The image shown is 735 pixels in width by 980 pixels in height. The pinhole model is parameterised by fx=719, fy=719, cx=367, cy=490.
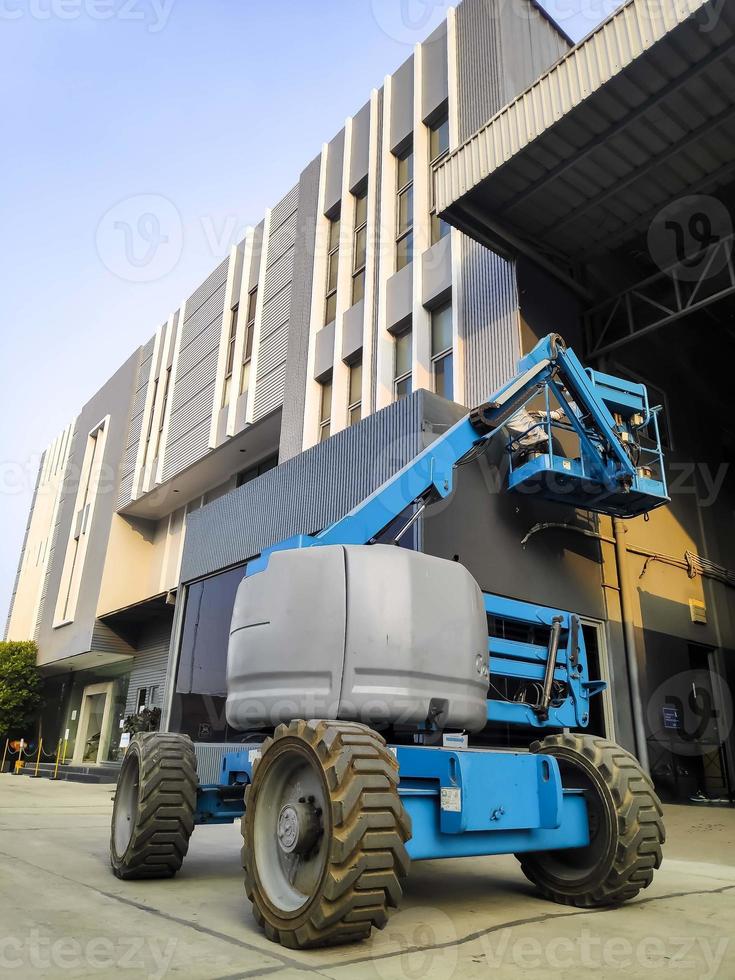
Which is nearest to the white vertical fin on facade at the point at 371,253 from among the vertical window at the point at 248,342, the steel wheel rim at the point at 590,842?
the vertical window at the point at 248,342

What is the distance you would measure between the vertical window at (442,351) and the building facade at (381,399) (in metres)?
0.06

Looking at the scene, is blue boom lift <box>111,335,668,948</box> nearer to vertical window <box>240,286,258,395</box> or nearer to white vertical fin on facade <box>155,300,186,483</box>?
vertical window <box>240,286,258,395</box>

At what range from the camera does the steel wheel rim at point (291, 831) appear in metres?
4.25

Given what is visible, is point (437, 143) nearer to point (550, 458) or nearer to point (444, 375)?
point (444, 375)

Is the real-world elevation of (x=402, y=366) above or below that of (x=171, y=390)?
below

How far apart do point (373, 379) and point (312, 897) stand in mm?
13801

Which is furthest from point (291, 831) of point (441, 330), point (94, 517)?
point (94, 517)

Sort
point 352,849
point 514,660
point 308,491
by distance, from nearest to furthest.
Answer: point 352,849
point 514,660
point 308,491

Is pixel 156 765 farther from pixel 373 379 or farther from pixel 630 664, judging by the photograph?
pixel 373 379

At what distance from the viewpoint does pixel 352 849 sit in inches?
150

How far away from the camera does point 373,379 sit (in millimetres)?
16875

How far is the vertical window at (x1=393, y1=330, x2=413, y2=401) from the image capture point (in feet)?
53.4

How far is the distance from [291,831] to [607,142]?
40.0 ft

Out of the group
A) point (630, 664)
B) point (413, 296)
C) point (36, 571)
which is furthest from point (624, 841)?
point (36, 571)
